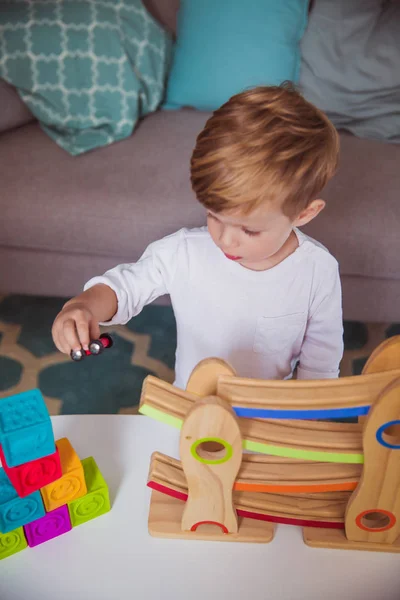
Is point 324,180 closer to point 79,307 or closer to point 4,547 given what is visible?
point 79,307

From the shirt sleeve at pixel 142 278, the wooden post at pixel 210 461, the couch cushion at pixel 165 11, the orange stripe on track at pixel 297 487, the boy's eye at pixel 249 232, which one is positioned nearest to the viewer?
the wooden post at pixel 210 461

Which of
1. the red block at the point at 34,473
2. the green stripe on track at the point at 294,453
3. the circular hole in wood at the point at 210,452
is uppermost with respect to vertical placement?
the green stripe on track at the point at 294,453

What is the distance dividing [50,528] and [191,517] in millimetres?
182

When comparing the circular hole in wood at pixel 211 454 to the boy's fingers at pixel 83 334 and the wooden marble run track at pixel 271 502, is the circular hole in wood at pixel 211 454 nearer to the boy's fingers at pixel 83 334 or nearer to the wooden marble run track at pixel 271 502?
the wooden marble run track at pixel 271 502

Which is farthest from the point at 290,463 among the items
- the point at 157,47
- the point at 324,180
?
the point at 157,47

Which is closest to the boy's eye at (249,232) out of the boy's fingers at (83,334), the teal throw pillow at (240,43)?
the boy's fingers at (83,334)

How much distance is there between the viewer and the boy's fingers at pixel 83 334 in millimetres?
738

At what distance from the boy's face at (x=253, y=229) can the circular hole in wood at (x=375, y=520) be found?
0.39 m

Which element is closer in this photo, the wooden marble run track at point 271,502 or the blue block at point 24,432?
the blue block at point 24,432

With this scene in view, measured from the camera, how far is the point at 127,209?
1.35 meters

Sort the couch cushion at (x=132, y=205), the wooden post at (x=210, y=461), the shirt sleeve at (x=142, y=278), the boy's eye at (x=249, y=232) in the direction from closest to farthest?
the wooden post at (x=210, y=461) < the boy's eye at (x=249, y=232) < the shirt sleeve at (x=142, y=278) < the couch cushion at (x=132, y=205)

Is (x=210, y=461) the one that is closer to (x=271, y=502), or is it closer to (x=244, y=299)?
(x=271, y=502)

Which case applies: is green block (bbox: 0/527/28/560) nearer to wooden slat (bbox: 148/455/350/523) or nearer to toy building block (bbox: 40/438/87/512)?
toy building block (bbox: 40/438/87/512)

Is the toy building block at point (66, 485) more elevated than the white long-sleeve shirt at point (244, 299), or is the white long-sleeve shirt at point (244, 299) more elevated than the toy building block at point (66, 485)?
the white long-sleeve shirt at point (244, 299)
